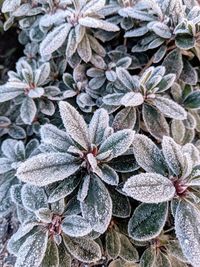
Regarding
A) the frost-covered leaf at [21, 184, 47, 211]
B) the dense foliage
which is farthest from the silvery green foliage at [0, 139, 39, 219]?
the frost-covered leaf at [21, 184, 47, 211]

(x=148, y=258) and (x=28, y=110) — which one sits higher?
(x=28, y=110)

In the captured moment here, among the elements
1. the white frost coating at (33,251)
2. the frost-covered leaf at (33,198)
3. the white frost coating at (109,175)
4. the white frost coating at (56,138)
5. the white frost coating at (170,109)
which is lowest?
the white frost coating at (33,251)

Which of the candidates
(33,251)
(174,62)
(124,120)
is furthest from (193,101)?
(33,251)

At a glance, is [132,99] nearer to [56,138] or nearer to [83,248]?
[56,138]

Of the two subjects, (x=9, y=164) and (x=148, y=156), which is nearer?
(x=148, y=156)

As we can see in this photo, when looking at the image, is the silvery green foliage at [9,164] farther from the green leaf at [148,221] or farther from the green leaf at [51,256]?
the green leaf at [148,221]

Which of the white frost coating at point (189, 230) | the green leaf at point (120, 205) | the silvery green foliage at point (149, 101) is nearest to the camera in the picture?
the white frost coating at point (189, 230)

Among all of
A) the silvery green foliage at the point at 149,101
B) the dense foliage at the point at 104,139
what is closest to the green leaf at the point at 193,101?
the dense foliage at the point at 104,139

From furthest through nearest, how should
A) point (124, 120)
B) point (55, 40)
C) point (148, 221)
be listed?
point (55, 40) → point (124, 120) → point (148, 221)
